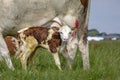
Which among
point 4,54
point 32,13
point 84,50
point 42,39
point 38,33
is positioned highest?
point 32,13

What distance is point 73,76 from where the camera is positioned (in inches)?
412

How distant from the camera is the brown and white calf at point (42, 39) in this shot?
1141cm

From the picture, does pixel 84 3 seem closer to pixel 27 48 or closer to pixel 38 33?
pixel 38 33

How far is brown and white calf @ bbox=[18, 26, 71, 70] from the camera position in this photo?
37.4ft

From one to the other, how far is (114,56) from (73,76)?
11.9 feet

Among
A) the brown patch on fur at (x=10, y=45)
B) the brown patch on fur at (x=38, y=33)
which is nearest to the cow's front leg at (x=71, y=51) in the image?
the brown patch on fur at (x=38, y=33)

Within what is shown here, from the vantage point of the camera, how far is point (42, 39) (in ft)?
37.8

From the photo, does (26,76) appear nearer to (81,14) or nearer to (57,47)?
(57,47)

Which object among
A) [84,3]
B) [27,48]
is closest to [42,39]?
[27,48]

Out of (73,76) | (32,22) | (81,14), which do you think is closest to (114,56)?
(81,14)

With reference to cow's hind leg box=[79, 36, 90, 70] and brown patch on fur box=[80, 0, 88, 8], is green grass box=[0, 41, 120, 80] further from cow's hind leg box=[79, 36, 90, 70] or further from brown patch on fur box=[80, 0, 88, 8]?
brown patch on fur box=[80, 0, 88, 8]

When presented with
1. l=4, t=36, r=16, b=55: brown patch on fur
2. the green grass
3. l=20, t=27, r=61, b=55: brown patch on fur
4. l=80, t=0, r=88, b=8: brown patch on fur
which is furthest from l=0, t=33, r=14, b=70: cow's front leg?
l=4, t=36, r=16, b=55: brown patch on fur

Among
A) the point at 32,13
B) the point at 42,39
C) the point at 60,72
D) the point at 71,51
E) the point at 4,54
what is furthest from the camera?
the point at 71,51

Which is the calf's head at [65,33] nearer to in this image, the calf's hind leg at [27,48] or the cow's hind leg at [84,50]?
the calf's hind leg at [27,48]
